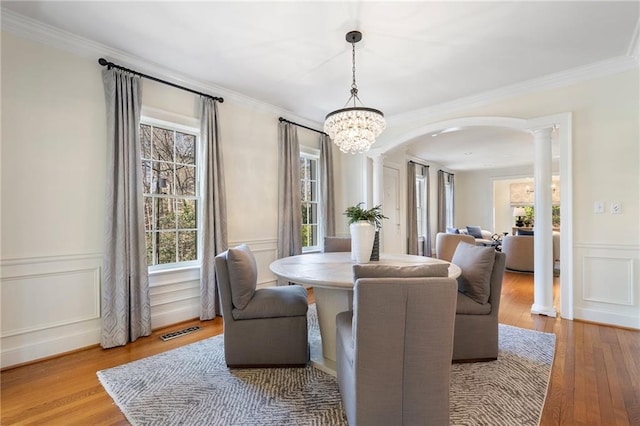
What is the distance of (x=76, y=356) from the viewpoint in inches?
101

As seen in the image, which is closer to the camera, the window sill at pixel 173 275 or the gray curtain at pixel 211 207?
the window sill at pixel 173 275

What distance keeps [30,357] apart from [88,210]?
1226mm

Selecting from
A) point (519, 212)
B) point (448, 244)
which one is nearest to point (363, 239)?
point (448, 244)

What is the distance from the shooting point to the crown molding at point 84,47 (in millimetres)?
2400

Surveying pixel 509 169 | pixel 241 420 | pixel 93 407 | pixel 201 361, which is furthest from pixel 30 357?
pixel 509 169

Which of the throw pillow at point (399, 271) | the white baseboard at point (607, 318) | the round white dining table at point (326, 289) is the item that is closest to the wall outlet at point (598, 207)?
the white baseboard at point (607, 318)

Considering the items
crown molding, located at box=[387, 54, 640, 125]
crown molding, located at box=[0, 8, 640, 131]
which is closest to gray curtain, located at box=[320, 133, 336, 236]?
crown molding, located at box=[0, 8, 640, 131]

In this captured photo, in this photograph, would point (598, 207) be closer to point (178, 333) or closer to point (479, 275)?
point (479, 275)

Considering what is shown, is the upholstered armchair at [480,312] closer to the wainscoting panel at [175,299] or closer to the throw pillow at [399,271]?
the throw pillow at [399,271]

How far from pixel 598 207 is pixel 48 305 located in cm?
531

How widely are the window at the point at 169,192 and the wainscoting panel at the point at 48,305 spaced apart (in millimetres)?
639

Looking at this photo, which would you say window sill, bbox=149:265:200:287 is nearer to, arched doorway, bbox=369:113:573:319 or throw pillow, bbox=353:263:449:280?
throw pillow, bbox=353:263:449:280

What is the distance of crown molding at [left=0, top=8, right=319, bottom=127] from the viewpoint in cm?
240

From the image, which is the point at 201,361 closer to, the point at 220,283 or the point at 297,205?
the point at 220,283
